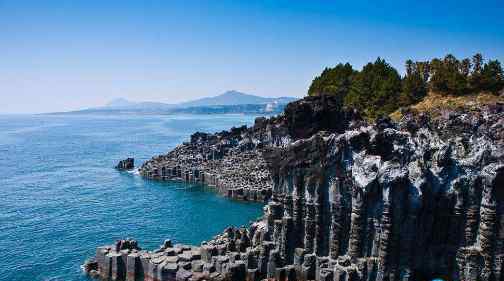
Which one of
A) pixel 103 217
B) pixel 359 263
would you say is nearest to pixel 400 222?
pixel 359 263

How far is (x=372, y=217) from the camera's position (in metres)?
35.9

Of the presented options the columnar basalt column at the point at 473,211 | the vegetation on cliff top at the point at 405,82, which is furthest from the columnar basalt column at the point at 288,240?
the vegetation on cliff top at the point at 405,82

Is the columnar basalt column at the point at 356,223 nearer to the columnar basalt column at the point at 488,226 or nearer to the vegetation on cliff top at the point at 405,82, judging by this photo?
the columnar basalt column at the point at 488,226

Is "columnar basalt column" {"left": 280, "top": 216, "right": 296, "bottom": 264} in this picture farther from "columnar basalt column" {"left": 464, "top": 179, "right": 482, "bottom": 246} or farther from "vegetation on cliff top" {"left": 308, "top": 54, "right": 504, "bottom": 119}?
"vegetation on cliff top" {"left": 308, "top": 54, "right": 504, "bottom": 119}

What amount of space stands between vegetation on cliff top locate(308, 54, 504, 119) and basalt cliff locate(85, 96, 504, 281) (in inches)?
1965

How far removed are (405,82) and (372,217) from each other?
237 feet

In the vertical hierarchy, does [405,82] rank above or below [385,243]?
above

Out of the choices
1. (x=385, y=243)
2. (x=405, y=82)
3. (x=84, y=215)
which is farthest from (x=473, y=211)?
(x=405, y=82)

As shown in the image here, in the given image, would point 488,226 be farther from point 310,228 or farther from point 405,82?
point 405,82

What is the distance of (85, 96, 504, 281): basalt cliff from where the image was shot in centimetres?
3475

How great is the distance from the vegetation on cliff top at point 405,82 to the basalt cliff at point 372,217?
49909 mm

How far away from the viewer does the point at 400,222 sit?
35188 mm

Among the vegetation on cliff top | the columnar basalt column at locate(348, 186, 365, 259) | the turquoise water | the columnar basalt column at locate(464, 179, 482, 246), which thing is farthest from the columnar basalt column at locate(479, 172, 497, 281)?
the vegetation on cliff top

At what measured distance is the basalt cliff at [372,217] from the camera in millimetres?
34750
